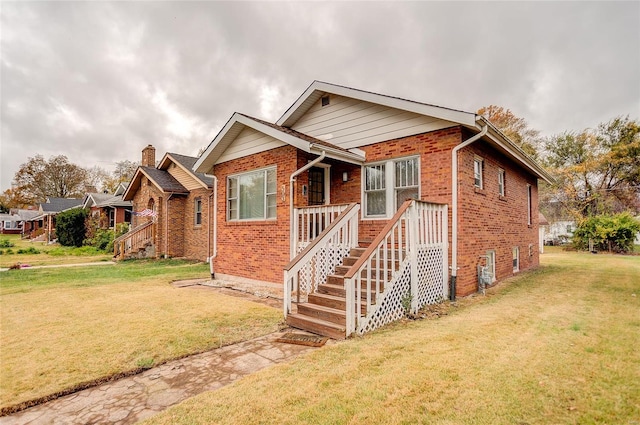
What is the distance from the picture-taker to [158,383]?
3305 mm

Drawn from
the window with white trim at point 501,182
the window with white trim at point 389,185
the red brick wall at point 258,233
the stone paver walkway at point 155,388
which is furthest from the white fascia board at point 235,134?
the window with white trim at point 501,182

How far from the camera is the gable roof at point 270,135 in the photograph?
7.38m

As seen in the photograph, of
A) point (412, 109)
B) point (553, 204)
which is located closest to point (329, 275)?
point (412, 109)

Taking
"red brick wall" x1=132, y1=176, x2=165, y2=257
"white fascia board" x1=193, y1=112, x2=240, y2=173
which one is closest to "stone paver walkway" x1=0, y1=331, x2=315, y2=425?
"white fascia board" x1=193, y1=112, x2=240, y2=173

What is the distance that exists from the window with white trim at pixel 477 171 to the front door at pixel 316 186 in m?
4.06

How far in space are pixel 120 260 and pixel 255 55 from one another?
12.6 metres

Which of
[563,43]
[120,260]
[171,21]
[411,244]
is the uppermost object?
[563,43]

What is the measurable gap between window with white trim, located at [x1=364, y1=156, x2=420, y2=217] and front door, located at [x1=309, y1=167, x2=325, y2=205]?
143 centimetres

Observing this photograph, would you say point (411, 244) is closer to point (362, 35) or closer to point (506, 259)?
point (506, 259)

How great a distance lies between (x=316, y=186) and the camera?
9172 mm

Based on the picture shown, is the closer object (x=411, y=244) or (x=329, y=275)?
(x=411, y=244)

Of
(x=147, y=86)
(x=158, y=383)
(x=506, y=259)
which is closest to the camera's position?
(x=158, y=383)

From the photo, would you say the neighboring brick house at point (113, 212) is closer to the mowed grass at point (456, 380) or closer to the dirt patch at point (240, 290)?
the dirt patch at point (240, 290)

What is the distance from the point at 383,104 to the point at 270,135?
120 inches
